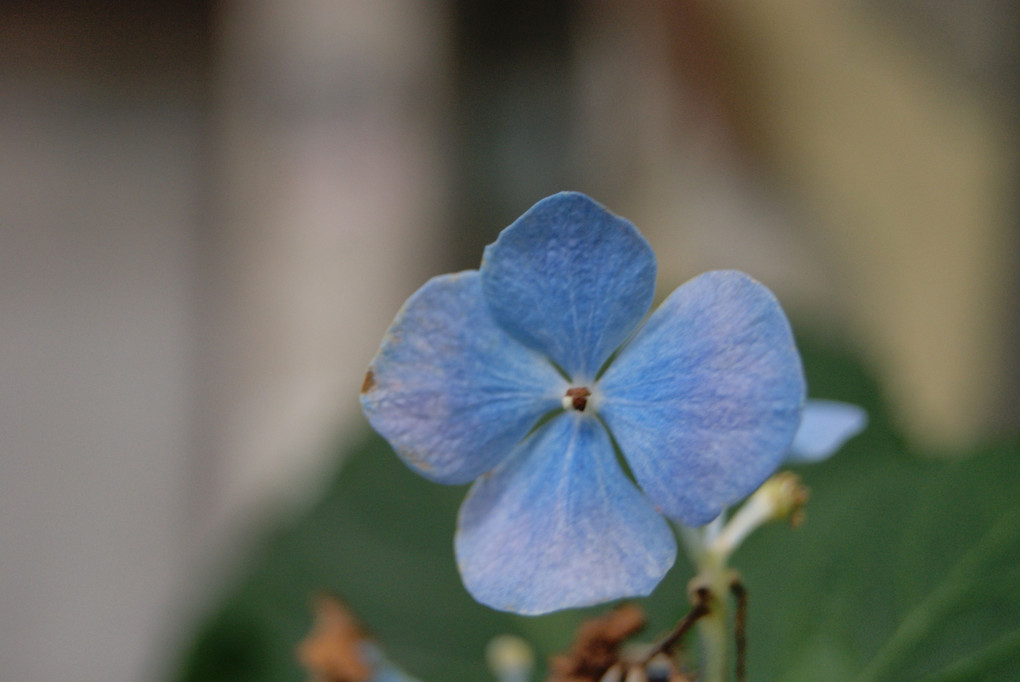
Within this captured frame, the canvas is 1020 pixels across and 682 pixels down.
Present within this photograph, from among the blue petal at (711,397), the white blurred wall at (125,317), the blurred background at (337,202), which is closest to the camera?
the blue petal at (711,397)

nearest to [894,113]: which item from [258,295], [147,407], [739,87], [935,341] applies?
[739,87]

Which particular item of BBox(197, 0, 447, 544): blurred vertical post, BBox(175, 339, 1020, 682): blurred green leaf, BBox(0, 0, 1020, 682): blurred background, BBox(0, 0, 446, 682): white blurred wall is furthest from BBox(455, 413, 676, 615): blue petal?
BBox(0, 0, 446, 682): white blurred wall

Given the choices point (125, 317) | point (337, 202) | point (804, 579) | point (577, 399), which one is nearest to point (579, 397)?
point (577, 399)

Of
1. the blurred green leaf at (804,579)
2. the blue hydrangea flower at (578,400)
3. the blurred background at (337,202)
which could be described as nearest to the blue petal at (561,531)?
the blue hydrangea flower at (578,400)

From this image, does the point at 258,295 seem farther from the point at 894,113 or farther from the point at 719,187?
the point at 894,113

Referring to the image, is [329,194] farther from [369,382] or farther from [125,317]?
[369,382]

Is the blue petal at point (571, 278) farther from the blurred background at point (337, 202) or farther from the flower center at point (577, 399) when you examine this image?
the blurred background at point (337, 202)
